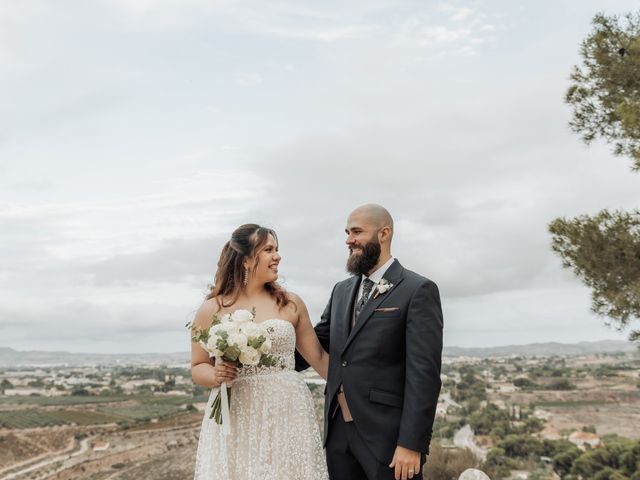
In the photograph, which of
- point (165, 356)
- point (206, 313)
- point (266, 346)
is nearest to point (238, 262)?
point (206, 313)

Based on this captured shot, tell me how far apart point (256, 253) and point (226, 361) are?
702mm

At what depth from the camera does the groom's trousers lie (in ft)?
10.4

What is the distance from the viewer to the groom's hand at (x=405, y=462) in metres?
3.11

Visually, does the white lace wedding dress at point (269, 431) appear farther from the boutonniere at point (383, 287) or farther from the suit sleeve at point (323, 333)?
the boutonniere at point (383, 287)

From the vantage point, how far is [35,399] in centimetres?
2277

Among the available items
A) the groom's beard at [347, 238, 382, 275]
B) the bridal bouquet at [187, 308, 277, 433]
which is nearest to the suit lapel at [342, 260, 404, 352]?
the groom's beard at [347, 238, 382, 275]

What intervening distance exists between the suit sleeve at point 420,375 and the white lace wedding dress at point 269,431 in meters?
0.59

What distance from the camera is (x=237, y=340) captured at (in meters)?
3.05

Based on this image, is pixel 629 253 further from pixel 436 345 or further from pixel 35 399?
pixel 35 399

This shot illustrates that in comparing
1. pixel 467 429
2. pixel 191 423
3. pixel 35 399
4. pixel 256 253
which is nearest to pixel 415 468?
pixel 256 253

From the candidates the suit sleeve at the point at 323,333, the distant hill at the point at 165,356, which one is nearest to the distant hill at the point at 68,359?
the distant hill at the point at 165,356

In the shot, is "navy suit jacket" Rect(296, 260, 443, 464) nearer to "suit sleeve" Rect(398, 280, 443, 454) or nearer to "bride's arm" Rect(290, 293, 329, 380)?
"suit sleeve" Rect(398, 280, 443, 454)

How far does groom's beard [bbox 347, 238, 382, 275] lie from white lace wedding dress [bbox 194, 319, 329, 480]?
49 centimetres

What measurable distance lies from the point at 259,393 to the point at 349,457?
1.90ft
